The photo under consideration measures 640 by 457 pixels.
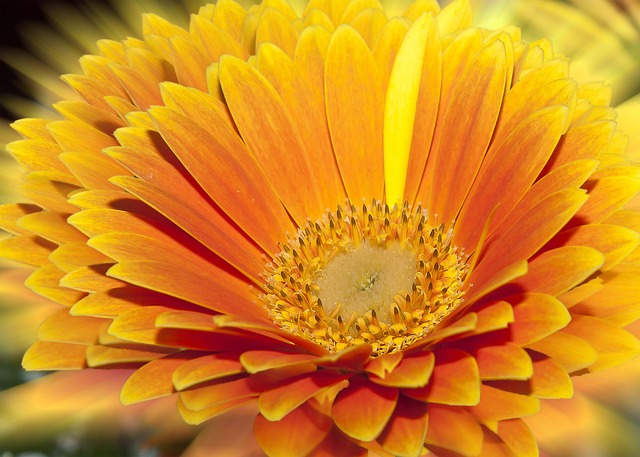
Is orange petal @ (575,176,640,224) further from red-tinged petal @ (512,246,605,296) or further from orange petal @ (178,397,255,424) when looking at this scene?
orange petal @ (178,397,255,424)

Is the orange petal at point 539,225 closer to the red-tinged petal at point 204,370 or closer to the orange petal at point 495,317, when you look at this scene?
the orange petal at point 495,317

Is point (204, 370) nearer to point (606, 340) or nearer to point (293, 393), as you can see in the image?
point (293, 393)

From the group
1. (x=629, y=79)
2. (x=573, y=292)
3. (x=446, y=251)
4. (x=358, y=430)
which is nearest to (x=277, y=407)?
(x=358, y=430)

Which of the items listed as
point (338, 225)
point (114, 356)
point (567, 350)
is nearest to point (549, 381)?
point (567, 350)

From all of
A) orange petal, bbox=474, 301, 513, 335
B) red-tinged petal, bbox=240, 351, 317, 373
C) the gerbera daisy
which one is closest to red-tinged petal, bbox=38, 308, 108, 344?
the gerbera daisy

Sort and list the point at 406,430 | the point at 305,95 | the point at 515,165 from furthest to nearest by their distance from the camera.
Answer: the point at 305,95 → the point at 515,165 → the point at 406,430

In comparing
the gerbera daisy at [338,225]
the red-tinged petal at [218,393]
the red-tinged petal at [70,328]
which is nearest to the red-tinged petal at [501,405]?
the gerbera daisy at [338,225]
